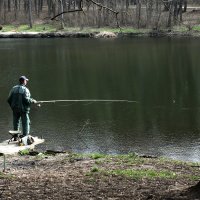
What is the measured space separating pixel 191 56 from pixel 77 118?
1026 inches

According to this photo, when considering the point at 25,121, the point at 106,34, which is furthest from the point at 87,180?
the point at 106,34

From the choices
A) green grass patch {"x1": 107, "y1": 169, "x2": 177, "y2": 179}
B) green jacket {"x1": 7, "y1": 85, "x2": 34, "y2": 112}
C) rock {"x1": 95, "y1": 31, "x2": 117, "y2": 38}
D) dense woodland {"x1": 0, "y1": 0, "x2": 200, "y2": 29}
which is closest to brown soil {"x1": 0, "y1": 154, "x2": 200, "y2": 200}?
green grass patch {"x1": 107, "y1": 169, "x2": 177, "y2": 179}

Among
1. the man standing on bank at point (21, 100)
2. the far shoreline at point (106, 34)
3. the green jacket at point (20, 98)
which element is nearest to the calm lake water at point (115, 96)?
the man standing on bank at point (21, 100)

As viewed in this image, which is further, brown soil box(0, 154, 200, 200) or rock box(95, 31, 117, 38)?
rock box(95, 31, 117, 38)

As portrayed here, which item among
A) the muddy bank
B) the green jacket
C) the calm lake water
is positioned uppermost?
the green jacket

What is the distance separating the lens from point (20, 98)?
16.8 m

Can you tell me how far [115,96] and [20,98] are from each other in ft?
39.3

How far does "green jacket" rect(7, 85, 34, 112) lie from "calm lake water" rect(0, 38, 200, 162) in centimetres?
205

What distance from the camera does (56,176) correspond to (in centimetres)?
1122

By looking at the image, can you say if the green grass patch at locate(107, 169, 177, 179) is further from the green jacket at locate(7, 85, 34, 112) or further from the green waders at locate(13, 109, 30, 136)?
the green waders at locate(13, 109, 30, 136)

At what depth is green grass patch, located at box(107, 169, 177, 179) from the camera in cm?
1117

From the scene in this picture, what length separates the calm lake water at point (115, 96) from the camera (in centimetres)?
1898

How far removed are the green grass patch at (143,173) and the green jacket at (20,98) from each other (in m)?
5.81

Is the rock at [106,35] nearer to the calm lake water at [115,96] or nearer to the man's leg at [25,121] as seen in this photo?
the calm lake water at [115,96]
